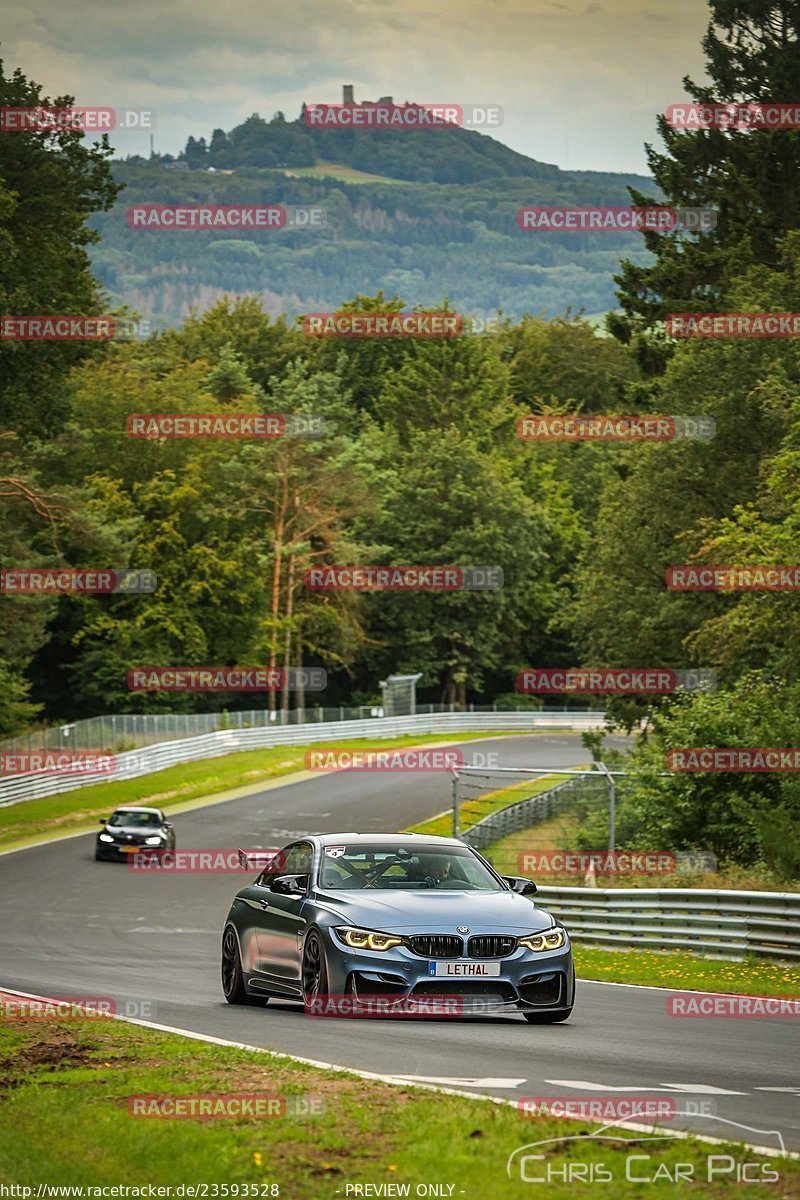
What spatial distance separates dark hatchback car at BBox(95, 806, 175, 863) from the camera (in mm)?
43688

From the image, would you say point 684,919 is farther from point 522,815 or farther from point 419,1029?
point 522,815

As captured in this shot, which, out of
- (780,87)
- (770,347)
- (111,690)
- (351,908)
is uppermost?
(780,87)

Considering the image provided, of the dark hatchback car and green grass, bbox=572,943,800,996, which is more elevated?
green grass, bbox=572,943,800,996

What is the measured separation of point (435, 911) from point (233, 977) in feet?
9.34

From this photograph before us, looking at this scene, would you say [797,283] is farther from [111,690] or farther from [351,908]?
[111,690]

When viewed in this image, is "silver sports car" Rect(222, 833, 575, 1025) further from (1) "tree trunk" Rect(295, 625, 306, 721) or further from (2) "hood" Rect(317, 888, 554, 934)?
(1) "tree trunk" Rect(295, 625, 306, 721)

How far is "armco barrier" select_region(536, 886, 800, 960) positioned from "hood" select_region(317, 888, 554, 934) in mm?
7618

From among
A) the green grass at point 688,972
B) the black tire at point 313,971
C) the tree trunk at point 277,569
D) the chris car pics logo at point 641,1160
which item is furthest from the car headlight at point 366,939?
the tree trunk at point 277,569

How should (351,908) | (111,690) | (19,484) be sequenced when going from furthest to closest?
(111,690) < (19,484) < (351,908)

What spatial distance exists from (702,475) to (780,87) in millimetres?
16688

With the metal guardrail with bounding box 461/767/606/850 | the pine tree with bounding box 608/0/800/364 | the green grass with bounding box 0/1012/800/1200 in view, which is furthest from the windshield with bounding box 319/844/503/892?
the pine tree with bounding box 608/0/800/364

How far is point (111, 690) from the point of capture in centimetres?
8631

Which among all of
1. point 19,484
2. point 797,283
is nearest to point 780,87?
point 797,283

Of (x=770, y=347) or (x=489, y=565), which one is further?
(x=489, y=565)
